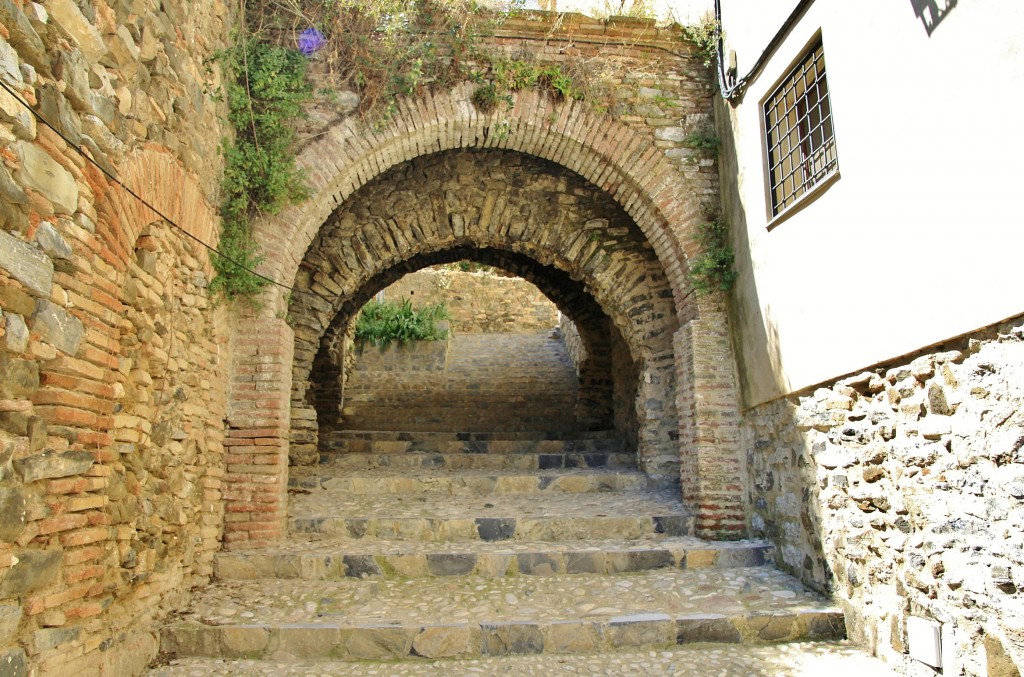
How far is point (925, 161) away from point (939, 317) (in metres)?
0.74

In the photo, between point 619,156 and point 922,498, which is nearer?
point 922,498

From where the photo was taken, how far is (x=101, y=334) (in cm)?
335

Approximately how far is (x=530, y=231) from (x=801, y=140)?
2599 millimetres

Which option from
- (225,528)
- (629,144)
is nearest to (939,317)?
(629,144)

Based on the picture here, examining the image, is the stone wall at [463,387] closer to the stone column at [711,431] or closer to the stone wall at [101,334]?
the stone column at [711,431]

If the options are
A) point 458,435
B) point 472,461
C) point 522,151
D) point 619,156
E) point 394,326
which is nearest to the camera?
point 619,156

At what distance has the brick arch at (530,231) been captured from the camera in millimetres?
6680

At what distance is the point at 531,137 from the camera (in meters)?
6.03

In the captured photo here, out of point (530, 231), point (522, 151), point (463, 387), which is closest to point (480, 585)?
point (530, 231)

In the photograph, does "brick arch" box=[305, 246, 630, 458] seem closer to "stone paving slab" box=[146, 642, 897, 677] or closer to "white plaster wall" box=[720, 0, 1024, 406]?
"white plaster wall" box=[720, 0, 1024, 406]

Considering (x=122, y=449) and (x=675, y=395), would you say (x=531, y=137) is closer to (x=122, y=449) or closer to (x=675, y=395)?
Result: (x=675, y=395)

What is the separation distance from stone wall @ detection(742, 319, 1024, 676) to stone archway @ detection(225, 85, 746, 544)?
2.87 ft

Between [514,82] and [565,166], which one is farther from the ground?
[514,82]

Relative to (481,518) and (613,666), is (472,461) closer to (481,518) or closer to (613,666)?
(481,518)
